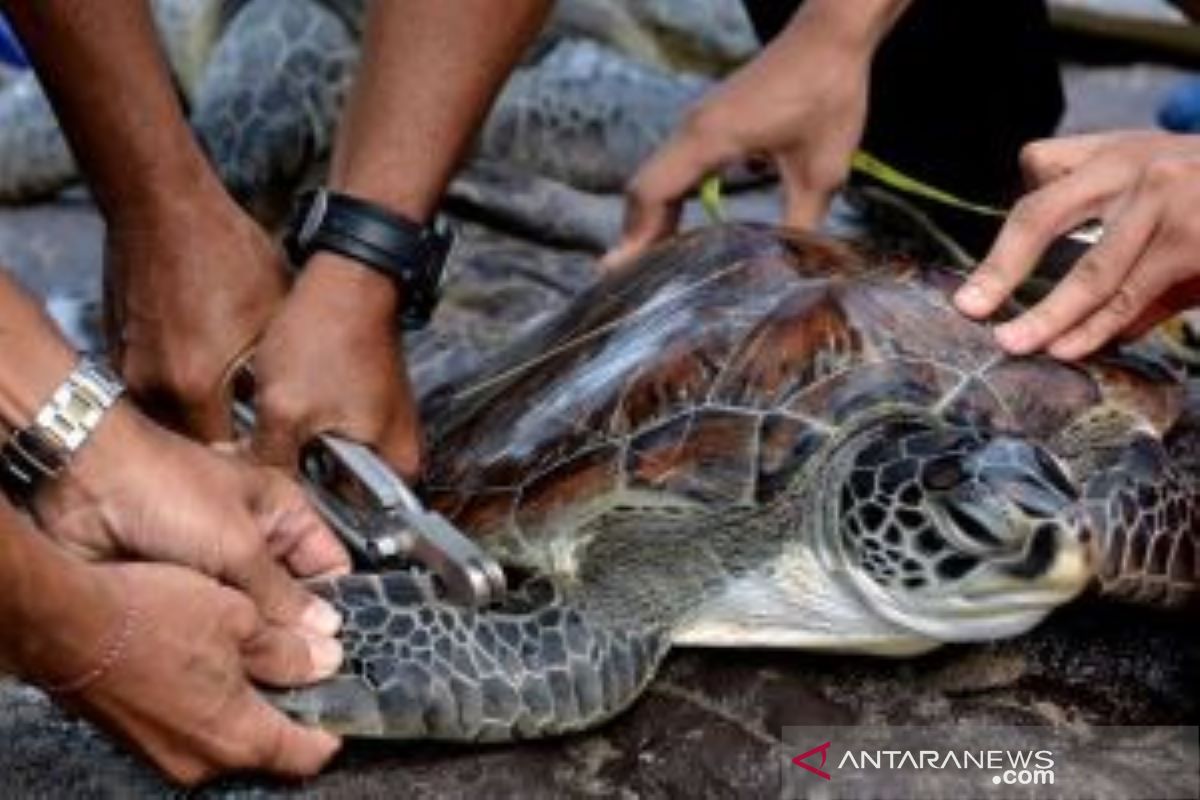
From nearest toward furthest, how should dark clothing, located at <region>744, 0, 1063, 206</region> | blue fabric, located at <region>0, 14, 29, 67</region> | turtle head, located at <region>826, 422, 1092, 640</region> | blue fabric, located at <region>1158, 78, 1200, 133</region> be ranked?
turtle head, located at <region>826, 422, 1092, 640</region> < dark clothing, located at <region>744, 0, 1063, 206</region> < blue fabric, located at <region>1158, 78, 1200, 133</region> < blue fabric, located at <region>0, 14, 29, 67</region>

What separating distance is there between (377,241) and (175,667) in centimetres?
50

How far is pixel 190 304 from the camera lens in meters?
1.58

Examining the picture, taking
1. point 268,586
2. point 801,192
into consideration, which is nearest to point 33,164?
point 801,192

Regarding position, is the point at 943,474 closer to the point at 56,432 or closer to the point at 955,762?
the point at 955,762

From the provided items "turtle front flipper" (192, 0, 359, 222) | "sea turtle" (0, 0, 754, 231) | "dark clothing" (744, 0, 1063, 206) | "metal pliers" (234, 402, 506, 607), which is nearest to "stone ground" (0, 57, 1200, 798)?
"metal pliers" (234, 402, 506, 607)

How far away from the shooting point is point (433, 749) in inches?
52.9

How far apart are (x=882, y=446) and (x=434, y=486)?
40cm

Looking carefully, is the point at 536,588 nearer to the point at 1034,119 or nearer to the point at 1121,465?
the point at 1121,465

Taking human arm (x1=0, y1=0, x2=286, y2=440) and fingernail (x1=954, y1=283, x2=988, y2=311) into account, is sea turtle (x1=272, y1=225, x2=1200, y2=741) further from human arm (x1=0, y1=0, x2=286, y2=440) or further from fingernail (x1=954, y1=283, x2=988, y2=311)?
human arm (x1=0, y1=0, x2=286, y2=440)

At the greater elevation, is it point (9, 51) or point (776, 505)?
point (776, 505)

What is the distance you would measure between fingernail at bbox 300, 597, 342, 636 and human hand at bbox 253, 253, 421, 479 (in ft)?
0.59

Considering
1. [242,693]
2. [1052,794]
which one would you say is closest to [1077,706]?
[1052,794]

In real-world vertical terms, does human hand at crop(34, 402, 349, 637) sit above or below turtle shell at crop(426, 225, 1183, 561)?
above

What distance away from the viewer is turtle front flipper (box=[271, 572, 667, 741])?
4.25 ft
